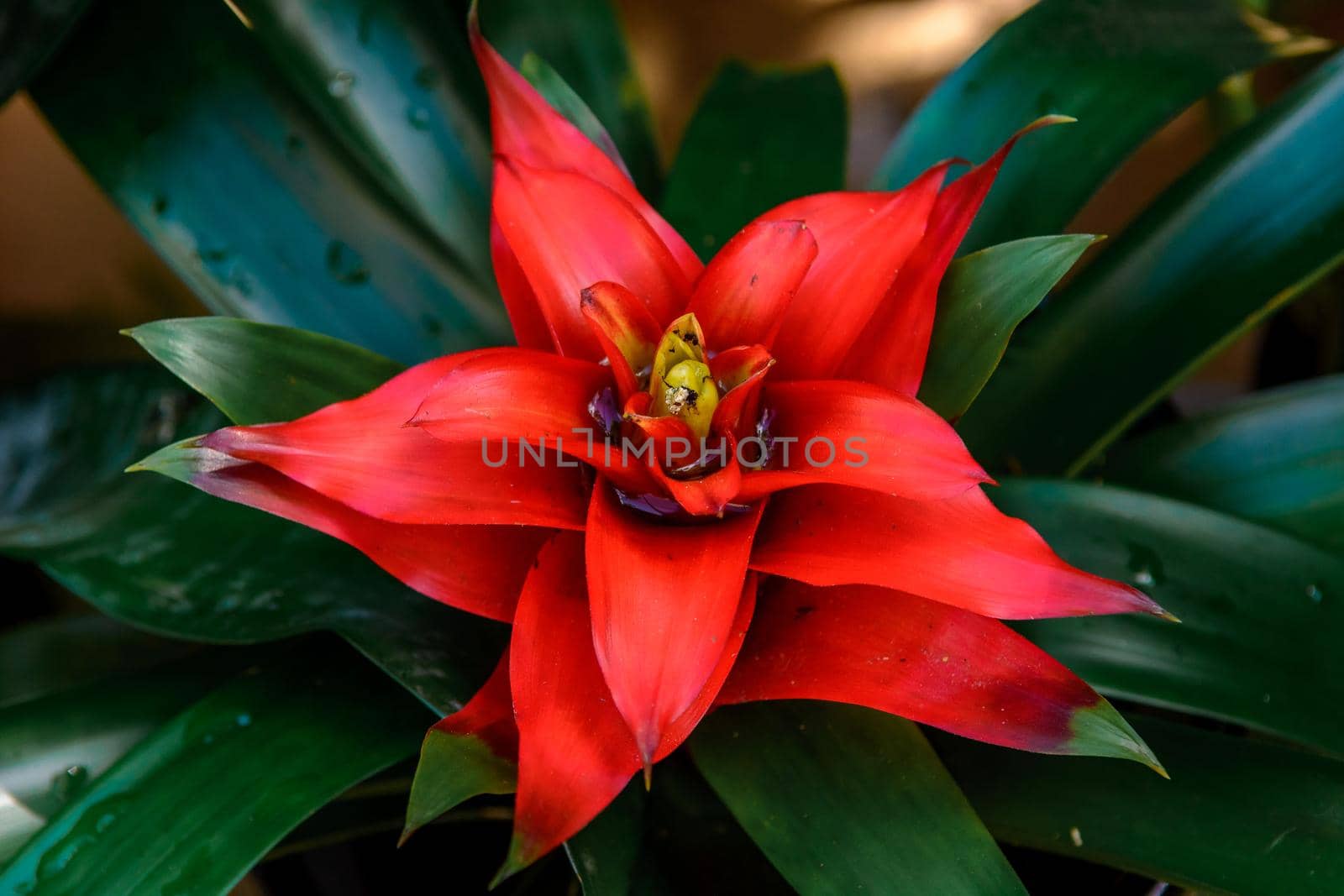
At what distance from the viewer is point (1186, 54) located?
73 cm

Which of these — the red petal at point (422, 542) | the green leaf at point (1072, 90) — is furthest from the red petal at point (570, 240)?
the green leaf at point (1072, 90)

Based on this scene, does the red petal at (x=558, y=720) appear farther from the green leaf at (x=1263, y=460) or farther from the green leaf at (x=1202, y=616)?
the green leaf at (x=1263, y=460)

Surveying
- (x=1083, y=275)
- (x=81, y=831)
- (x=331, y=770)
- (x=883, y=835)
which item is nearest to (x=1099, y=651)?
(x=883, y=835)

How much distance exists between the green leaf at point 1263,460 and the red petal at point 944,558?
0.33 m

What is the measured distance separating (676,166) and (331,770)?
55cm

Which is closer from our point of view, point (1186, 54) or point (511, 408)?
point (511, 408)

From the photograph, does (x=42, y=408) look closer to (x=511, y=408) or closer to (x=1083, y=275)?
(x=511, y=408)

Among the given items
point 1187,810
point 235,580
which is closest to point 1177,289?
point 1187,810

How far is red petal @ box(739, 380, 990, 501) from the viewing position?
40cm

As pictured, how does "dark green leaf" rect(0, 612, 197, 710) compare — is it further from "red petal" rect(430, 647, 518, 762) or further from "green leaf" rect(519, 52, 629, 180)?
"green leaf" rect(519, 52, 629, 180)

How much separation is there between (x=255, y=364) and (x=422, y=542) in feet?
0.52

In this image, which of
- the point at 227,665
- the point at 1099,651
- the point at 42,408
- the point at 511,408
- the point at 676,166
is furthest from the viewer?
the point at 42,408

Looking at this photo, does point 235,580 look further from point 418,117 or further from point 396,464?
point 418,117

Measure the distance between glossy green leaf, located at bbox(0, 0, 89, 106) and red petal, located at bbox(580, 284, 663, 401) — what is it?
52 centimetres
